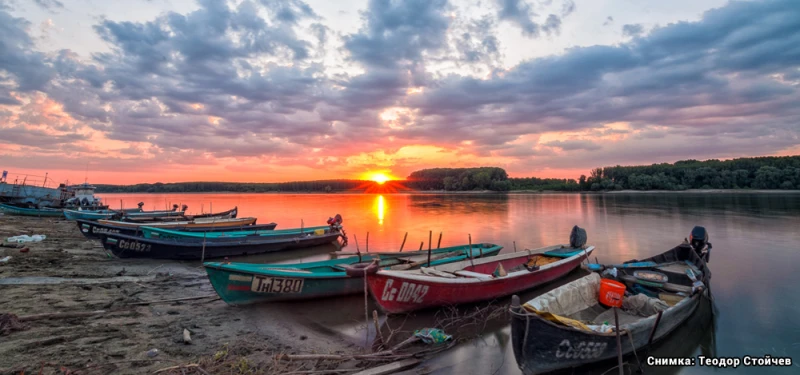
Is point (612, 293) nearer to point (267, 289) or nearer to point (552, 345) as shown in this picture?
point (552, 345)

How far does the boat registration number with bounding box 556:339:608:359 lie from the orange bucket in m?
2.15

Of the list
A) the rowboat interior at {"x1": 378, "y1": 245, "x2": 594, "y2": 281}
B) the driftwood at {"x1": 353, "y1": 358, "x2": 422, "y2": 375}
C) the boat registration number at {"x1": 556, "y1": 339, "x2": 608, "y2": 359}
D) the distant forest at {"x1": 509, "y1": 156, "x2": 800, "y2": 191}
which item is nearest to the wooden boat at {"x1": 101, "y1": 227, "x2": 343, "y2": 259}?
the rowboat interior at {"x1": 378, "y1": 245, "x2": 594, "y2": 281}

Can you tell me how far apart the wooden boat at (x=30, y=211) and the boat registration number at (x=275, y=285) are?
33.1 meters

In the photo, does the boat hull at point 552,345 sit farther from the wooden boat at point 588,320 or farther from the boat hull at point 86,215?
the boat hull at point 86,215

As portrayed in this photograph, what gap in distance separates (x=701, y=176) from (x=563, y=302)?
347ft

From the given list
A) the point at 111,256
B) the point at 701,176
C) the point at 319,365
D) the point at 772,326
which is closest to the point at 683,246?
the point at 772,326

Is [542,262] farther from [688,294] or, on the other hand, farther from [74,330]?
[74,330]

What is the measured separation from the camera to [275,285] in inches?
353

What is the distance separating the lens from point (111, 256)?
14453 millimetres

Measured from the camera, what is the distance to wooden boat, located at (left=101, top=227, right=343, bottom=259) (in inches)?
560

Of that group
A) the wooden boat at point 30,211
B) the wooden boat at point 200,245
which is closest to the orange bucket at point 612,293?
the wooden boat at point 200,245

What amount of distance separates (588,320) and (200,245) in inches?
587

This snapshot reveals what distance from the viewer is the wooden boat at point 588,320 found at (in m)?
5.53

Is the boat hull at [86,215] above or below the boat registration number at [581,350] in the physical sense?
above
